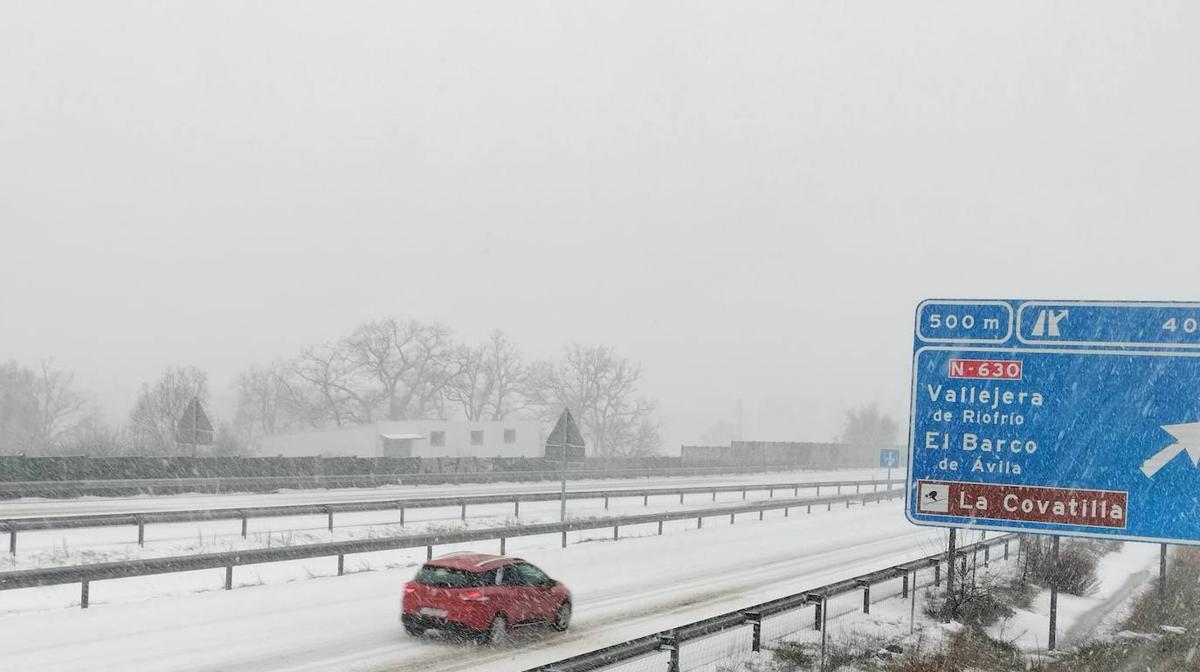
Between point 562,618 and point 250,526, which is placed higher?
point 562,618

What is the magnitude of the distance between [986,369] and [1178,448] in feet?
8.58

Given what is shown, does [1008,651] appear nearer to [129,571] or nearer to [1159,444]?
[1159,444]

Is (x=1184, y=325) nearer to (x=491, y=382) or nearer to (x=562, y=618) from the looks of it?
(x=562, y=618)

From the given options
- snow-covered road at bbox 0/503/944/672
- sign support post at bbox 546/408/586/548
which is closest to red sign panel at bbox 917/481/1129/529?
snow-covered road at bbox 0/503/944/672

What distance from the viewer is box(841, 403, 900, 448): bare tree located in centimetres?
12841

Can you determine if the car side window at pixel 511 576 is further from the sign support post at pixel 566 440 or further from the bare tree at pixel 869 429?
the bare tree at pixel 869 429

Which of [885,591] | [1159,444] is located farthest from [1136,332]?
[885,591]

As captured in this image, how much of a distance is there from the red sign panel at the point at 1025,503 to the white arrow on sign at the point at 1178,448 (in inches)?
19.9

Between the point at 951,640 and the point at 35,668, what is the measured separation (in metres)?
12.1

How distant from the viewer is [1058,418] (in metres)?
14.8

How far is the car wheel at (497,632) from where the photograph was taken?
14328 millimetres

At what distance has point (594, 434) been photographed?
106625 millimetres

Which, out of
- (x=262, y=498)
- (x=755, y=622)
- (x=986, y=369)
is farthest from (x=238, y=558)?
(x=262, y=498)

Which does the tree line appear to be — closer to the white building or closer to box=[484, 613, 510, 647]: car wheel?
the white building
